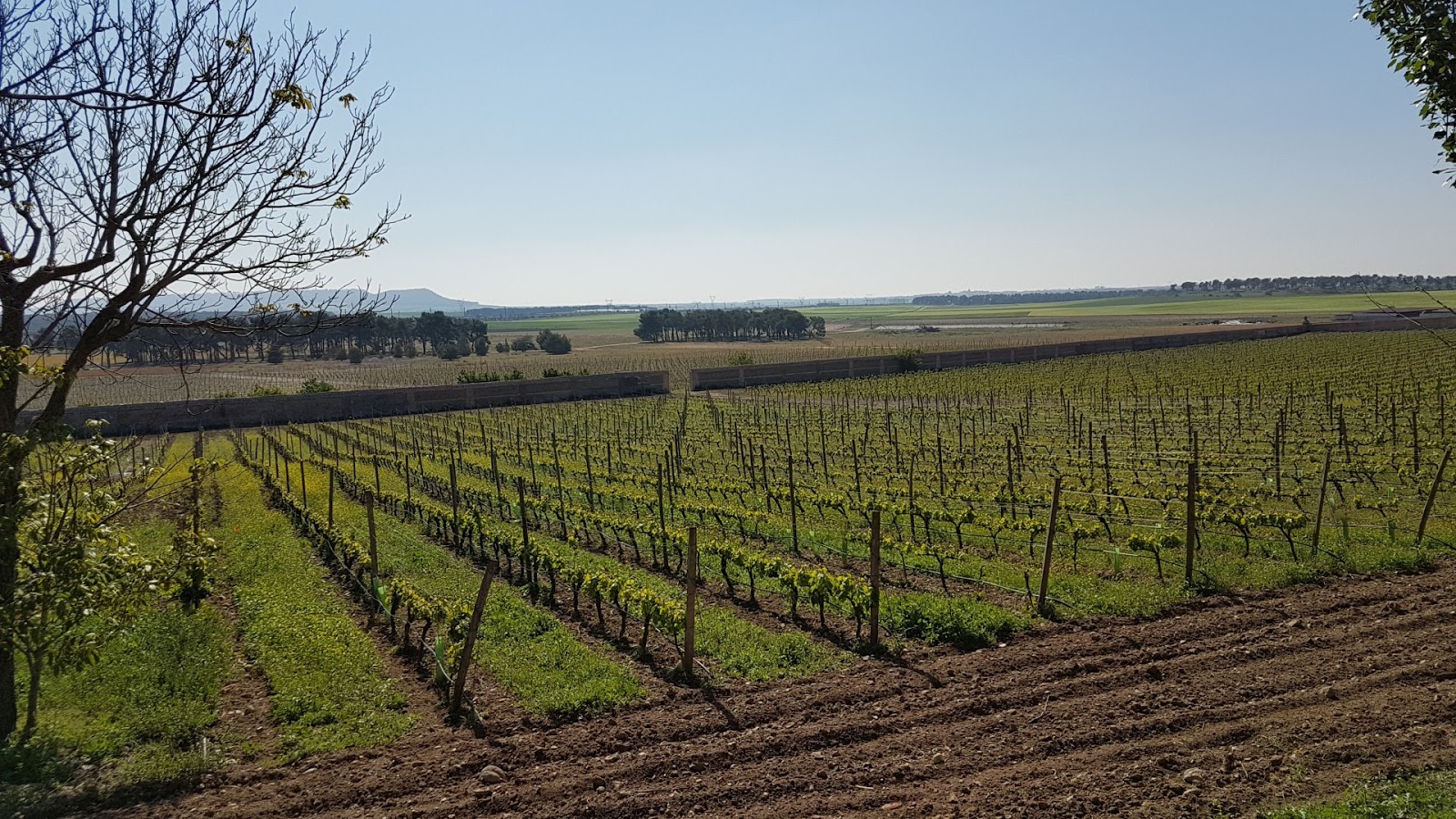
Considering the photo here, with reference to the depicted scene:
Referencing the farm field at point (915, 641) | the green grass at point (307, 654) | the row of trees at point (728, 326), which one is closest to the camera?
the farm field at point (915, 641)

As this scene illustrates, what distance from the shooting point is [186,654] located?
34.5 ft

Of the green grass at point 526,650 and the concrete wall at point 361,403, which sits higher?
the concrete wall at point 361,403

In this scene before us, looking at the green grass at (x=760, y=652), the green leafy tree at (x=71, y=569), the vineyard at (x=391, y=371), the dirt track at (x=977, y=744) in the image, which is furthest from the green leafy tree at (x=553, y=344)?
the dirt track at (x=977, y=744)

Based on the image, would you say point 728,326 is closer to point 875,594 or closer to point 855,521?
point 855,521

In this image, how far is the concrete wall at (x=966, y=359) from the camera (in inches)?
2250

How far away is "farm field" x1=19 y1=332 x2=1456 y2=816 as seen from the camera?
282 inches

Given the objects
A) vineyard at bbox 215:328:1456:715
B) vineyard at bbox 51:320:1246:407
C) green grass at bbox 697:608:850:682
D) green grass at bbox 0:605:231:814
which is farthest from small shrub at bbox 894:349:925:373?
green grass at bbox 0:605:231:814

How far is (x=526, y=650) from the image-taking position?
10.5 m

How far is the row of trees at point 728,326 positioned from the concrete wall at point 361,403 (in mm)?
94225

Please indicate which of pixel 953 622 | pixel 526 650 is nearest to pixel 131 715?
pixel 526 650

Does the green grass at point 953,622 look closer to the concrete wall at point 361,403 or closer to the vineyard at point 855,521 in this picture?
the vineyard at point 855,521

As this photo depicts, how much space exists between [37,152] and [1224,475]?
21.9 metres

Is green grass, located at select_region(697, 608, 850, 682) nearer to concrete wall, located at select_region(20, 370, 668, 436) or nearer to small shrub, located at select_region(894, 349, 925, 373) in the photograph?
concrete wall, located at select_region(20, 370, 668, 436)

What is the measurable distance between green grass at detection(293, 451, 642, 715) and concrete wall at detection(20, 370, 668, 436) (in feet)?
93.7
